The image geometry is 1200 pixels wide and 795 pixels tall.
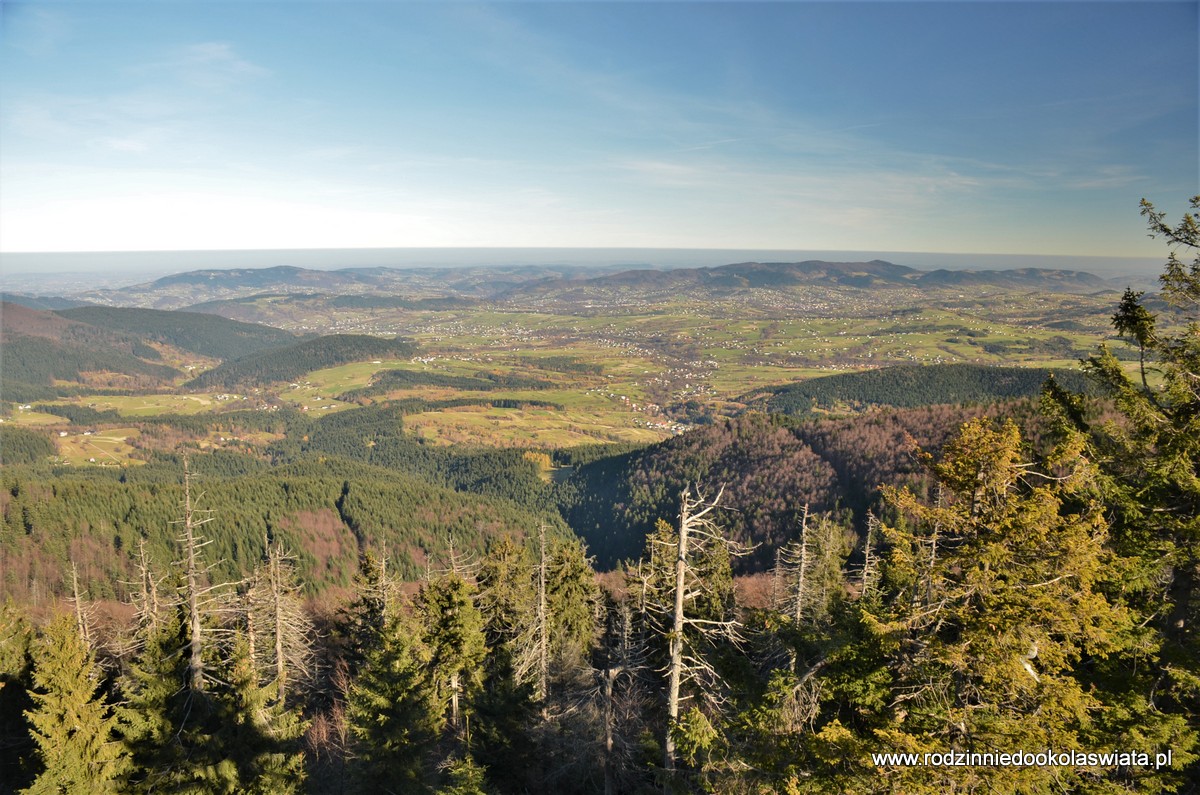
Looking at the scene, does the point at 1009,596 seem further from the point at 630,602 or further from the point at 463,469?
the point at 463,469

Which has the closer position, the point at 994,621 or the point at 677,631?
the point at 994,621

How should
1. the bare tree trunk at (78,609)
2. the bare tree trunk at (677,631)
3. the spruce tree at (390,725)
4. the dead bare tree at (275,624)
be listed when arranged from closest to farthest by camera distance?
the bare tree trunk at (677,631), the spruce tree at (390,725), the bare tree trunk at (78,609), the dead bare tree at (275,624)

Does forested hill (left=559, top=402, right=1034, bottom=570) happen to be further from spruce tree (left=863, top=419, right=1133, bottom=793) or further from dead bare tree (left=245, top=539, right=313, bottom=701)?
spruce tree (left=863, top=419, right=1133, bottom=793)

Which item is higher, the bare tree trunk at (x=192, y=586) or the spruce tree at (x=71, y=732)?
the bare tree trunk at (x=192, y=586)

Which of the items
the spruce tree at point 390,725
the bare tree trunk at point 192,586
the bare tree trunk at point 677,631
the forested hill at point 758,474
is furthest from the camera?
the forested hill at point 758,474

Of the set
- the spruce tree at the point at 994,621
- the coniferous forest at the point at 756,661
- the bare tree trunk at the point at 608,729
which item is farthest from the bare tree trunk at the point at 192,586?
the spruce tree at the point at 994,621

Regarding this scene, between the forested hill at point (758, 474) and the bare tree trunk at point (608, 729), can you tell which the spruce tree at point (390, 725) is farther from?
the forested hill at point (758, 474)

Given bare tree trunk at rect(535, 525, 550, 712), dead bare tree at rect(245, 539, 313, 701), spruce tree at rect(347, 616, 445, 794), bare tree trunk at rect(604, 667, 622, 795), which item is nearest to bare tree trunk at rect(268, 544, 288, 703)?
dead bare tree at rect(245, 539, 313, 701)

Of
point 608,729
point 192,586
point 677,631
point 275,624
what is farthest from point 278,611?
point 677,631

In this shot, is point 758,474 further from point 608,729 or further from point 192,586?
point 192,586
